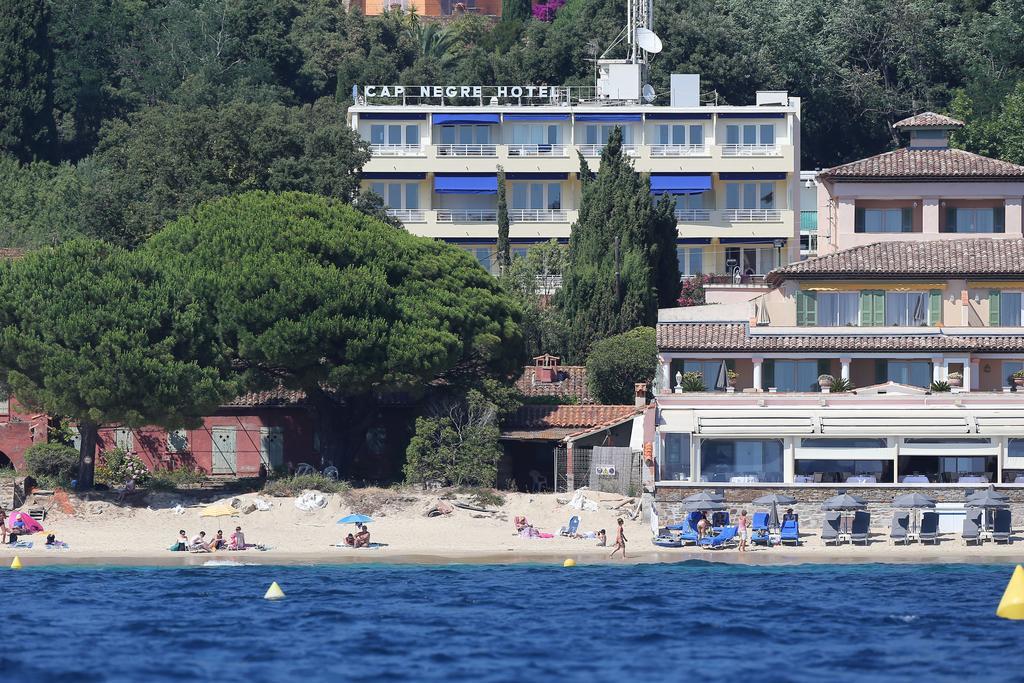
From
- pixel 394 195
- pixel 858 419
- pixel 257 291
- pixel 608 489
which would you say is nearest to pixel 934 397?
pixel 858 419

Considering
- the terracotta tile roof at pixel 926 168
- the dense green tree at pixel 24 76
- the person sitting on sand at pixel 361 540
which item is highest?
the dense green tree at pixel 24 76

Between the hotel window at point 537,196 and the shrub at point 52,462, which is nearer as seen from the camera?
the shrub at point 52,462

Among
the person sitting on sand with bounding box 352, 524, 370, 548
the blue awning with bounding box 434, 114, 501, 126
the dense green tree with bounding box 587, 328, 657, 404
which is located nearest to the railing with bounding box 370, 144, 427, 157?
the blue awning with bounding box 434, 114, 501, 126

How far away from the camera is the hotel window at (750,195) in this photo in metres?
114

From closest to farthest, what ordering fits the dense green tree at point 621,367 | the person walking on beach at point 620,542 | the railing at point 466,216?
the person walking on beach at point 620,542 < the dense green tree at point 621,367 < the railing at point 466,216

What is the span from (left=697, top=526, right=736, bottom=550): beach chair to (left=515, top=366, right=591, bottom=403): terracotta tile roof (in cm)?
1671

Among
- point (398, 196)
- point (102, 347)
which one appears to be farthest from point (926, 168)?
point (398, 196)

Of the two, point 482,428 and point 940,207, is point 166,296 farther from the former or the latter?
point 940,207

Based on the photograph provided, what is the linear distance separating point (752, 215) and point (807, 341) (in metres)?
37.7

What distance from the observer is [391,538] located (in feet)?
233

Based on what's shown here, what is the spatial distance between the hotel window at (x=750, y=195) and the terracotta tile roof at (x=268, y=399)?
38032mm

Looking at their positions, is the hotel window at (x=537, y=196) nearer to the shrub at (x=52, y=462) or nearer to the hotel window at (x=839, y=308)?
the hotel window at (x=839, y=308)

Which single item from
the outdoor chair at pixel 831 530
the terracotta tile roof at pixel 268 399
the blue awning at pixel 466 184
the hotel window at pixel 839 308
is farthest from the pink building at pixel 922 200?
the blue awning at pixel 466 184

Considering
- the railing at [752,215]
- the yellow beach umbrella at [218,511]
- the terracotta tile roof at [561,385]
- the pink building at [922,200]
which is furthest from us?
the railing at [752,215]
